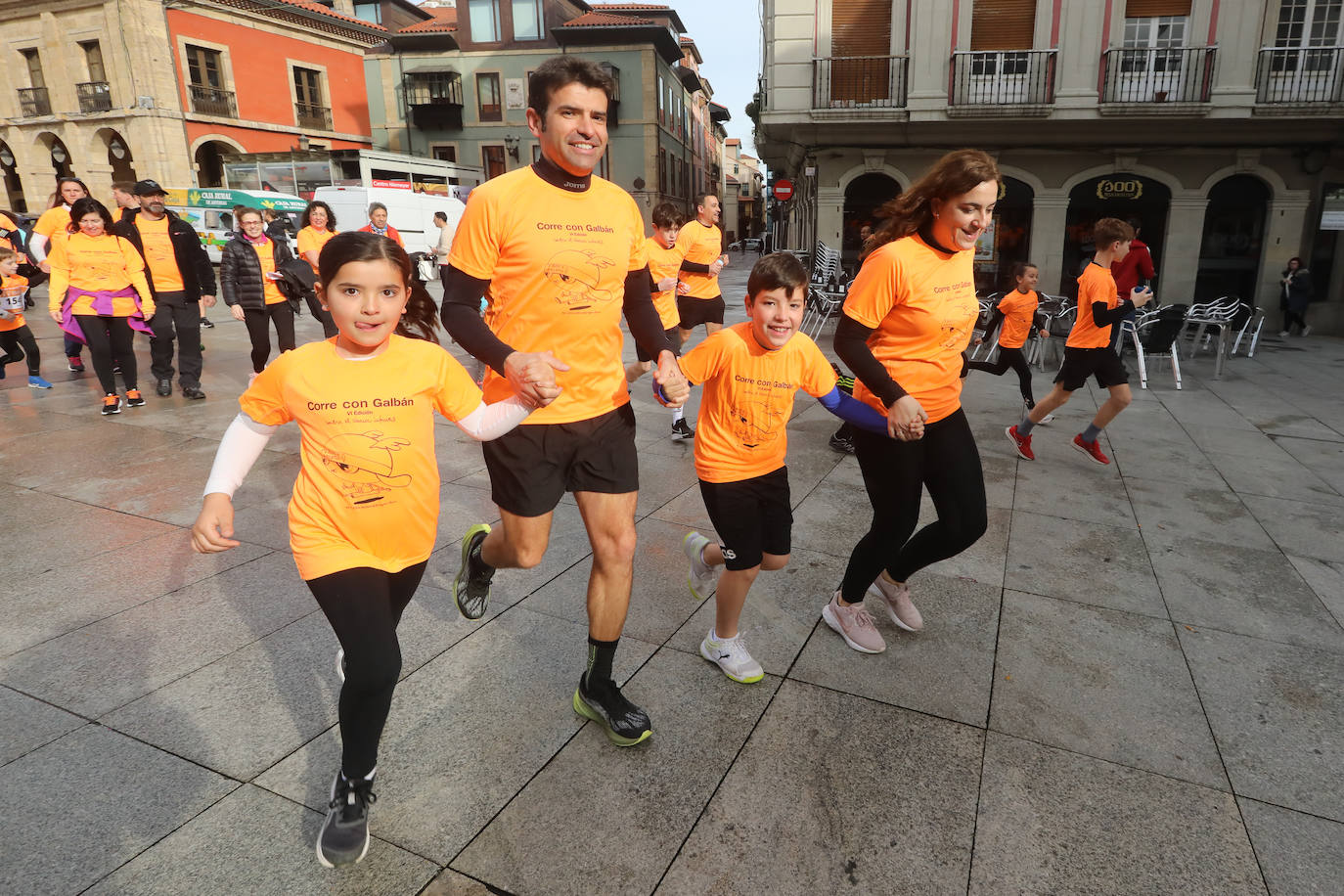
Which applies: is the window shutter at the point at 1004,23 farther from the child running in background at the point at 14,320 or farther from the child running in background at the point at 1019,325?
the child running in background at the point at 14,320

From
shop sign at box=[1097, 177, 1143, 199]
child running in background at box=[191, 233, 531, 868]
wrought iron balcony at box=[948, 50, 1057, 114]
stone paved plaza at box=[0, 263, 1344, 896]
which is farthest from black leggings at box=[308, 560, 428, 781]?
shop sign at box=[1097, 177, 1143, 199]

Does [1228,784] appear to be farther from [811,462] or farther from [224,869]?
[811,462]

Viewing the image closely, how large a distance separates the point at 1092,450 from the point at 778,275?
460cm

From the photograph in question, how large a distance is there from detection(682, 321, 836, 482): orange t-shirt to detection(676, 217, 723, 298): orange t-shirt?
15.7 ft

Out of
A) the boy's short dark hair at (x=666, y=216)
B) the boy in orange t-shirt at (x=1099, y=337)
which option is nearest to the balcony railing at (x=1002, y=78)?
the boy in orange t-shirt at (x=1099, y=337)

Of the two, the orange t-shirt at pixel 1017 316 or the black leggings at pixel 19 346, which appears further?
the black leggings at pixel 19 346

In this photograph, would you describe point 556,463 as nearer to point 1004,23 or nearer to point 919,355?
point 919,355

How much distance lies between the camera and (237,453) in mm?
2127

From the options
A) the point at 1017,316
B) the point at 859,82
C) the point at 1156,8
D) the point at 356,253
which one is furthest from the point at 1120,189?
the point at 356,253

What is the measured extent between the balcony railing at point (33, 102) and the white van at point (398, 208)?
1812cm

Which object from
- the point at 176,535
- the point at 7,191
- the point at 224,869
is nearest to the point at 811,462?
the point at 176,535

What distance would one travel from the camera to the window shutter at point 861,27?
1633 cm

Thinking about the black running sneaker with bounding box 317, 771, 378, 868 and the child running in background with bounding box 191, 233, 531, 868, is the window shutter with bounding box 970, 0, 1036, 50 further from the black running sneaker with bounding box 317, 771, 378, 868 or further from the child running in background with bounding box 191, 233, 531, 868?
the black running sneaker with bounding box 317, 771, 378, 868

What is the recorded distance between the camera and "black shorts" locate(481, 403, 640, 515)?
2.57 meters
